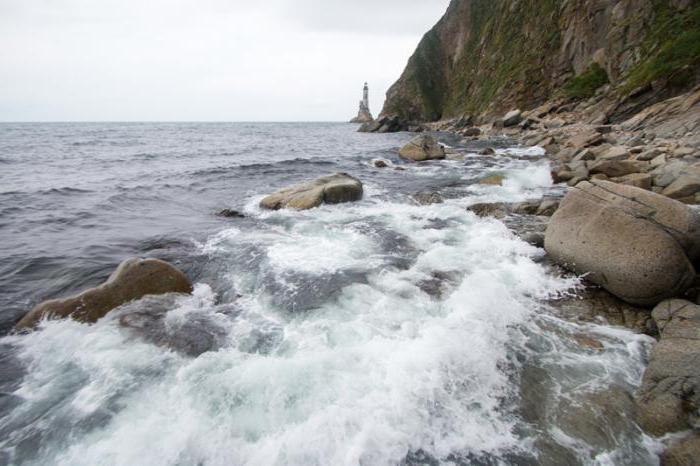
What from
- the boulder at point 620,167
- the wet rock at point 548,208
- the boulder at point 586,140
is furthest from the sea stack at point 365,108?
the wet rock at point 548,208

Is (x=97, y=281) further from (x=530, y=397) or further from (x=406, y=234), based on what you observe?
(x=530, y=397)

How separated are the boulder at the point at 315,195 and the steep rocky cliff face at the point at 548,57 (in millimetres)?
22352

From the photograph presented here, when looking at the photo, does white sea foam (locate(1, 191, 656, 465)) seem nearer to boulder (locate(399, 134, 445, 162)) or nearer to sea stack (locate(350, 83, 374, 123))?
boulder (locate(399, 134, 445, 162))

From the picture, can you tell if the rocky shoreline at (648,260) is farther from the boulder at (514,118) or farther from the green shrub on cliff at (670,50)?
the boulder at (514,118)

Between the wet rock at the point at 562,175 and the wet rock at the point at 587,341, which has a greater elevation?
the wet rock at the point at 562,175

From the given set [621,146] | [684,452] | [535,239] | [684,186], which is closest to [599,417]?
[684,452]

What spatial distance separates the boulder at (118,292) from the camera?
6.53 m

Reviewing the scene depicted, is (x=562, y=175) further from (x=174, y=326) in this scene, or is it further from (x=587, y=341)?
(x=174, y=326)

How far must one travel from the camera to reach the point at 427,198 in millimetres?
14430

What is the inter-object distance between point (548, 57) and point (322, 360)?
5311 centimetres

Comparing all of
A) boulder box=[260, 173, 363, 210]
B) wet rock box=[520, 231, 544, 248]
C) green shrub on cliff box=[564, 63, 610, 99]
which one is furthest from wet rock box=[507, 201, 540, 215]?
green shrub on cliff box=[564, 63, 610, 99]

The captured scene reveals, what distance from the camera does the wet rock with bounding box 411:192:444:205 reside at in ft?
45.4

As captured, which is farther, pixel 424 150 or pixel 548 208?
pixel 424 150

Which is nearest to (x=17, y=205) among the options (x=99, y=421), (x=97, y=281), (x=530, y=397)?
(x=97, y=281)
